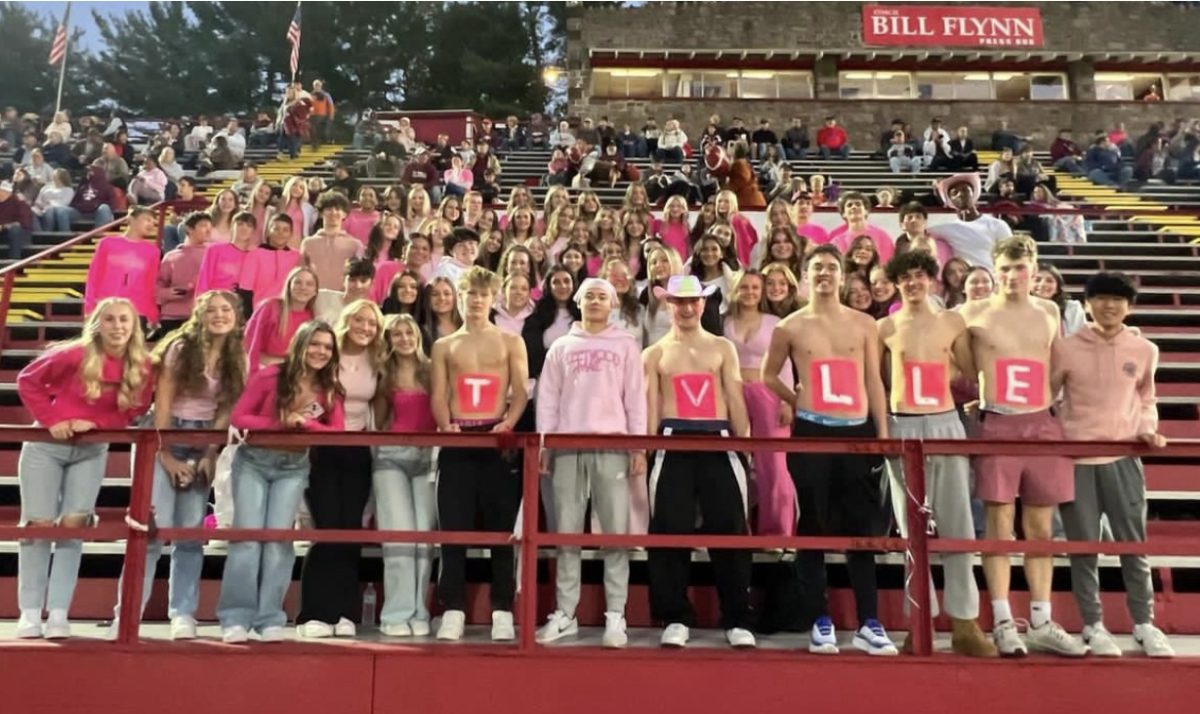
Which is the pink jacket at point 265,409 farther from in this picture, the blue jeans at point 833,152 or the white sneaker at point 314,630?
the blue jeans at point 833,152

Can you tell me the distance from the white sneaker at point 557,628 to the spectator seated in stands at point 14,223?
980cm

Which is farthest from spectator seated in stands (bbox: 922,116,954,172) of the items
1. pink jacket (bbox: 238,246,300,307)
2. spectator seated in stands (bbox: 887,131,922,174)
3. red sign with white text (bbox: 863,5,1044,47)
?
pink jacket (bbox: 238,246,300,307)

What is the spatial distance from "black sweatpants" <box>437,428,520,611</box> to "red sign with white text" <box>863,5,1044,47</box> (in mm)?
25238

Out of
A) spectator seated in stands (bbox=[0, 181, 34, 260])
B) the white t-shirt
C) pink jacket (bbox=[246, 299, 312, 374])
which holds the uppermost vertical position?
spectator seated in stands (bbox=[0, 181, 34, 260])

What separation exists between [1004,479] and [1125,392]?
78 cm

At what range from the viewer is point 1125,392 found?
466 centimetres

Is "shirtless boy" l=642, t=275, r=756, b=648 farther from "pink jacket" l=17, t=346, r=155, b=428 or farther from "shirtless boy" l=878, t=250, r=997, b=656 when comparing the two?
"pink jacket" l=17, t=346, r=155, b=428

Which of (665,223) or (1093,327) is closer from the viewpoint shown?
(1093,327)

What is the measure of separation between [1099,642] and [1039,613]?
0.88 feet

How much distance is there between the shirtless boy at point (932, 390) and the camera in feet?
14.8

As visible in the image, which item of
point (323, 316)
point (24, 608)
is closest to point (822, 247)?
point (323, 316)

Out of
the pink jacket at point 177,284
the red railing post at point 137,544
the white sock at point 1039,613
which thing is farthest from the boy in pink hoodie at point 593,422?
the pink jacket at point 177,284

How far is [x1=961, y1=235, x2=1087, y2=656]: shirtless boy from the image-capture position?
4438 millimetres

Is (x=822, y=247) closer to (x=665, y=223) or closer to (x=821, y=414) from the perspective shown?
(x=821, y=414)
